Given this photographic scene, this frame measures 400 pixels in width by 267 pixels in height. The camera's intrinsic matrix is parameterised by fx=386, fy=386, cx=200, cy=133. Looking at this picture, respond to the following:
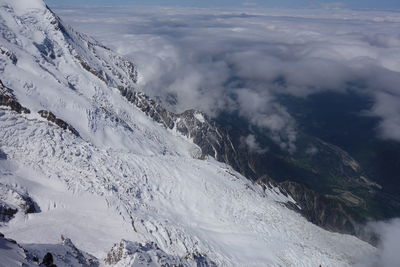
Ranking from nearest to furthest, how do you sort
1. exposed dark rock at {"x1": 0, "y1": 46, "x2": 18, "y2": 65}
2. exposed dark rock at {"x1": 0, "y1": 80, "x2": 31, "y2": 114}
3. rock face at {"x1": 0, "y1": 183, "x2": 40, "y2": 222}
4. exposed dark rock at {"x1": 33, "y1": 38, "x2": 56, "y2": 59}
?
rock face at {"x1": 0, "y1": 183, "x2": 40, "y2": 222}
exposed dark rock at {"x1": 0, "y1": 80, "x2": 31, "y2": 114}
exposed dark rock at {"x1": 0, "y1": 46, "x2": 18, "y2": 65}
exposed dark rock at {"x1": 33, "y1": 38, "x2": 56, "y2": 59}

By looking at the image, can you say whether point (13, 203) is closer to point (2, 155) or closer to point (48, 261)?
point (2, 155)

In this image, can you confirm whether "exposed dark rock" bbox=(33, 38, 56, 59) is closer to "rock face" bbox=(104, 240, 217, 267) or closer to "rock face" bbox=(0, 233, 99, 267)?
"rock face" bbox=(104, 240, 217, 267)

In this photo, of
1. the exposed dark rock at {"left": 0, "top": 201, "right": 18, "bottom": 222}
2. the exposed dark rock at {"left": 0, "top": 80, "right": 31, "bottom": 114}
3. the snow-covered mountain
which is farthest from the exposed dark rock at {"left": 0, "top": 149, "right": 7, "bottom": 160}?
the exposed dark rock at {"left": 0, "top": 80, "right": 31, "bottom": 114}

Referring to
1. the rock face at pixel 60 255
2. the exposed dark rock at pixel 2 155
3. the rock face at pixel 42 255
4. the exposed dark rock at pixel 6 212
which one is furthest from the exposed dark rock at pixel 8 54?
the rock face at pixel 42 255

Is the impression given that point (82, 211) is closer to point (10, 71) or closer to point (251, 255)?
point (251, 255)

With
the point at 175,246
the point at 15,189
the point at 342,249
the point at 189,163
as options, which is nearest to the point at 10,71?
the point at 189,163

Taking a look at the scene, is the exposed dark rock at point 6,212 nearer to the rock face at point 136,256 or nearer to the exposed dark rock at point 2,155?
the exposed dark rock at point 2,155
